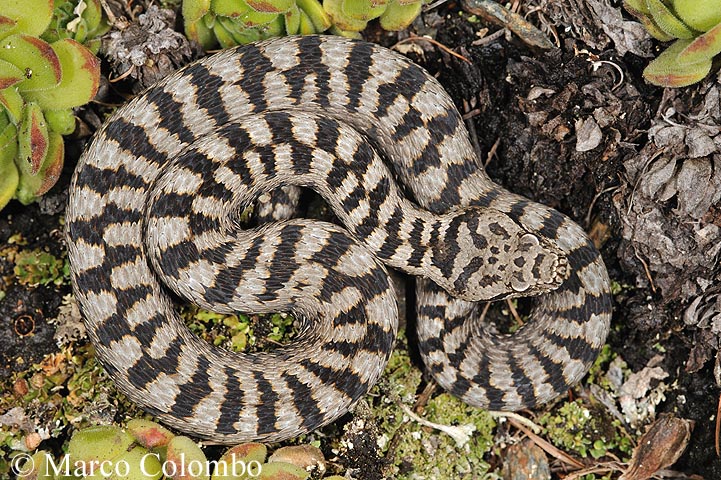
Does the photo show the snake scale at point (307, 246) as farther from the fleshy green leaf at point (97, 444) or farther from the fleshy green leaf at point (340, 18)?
the fleshy green leaf at point (97, 444)

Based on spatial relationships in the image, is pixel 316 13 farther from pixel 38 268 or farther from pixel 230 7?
pixel 38 268

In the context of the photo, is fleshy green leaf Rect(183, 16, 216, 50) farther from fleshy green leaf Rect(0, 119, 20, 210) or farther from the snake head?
the snake head

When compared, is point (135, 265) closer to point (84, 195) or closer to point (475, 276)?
point (84, 195)

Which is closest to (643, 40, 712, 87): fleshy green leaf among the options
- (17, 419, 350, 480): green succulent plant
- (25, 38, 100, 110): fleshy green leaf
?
(17, 419, 350, 480): green succulent plant

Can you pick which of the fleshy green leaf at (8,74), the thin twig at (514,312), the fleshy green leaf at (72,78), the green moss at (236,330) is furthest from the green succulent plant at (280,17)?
the thin twig at (514,312)

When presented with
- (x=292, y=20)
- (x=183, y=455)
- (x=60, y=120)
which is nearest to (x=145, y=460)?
(x=183, y=455)

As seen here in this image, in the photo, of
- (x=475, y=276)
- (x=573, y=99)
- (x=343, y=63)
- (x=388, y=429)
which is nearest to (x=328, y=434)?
(x=388, y=429)
